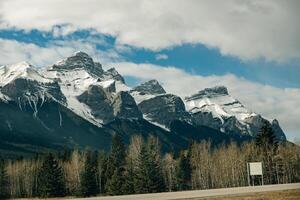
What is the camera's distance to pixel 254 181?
12412 cm

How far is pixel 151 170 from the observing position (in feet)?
384

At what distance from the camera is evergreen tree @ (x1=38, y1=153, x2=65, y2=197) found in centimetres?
12925

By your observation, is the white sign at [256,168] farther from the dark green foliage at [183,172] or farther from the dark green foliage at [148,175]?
the dark green foliage at [183,172]

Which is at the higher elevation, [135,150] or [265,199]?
[135,150]

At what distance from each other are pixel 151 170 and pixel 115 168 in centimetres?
1388

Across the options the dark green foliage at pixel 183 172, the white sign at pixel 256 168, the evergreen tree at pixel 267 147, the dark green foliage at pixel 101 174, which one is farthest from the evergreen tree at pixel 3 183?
the white sign at pixel 256 168

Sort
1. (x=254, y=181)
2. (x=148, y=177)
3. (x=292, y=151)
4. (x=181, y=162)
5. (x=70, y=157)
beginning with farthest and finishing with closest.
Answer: (x=70, y=157)
(x=292, y=151)
(x=181, y=162)
(x=254, y=181)
(x=148, y=177)

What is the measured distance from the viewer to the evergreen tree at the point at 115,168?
380ft

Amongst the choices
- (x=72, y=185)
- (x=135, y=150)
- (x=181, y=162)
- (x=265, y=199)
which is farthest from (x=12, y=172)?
(x=265, y=199)

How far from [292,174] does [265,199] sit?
10404 centimetres

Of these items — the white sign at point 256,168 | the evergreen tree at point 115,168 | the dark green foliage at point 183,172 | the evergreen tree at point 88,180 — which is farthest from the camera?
the dark green foliage at point 183,172

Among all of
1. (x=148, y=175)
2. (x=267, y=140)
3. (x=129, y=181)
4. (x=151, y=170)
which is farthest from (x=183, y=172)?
(x=129, y=181)

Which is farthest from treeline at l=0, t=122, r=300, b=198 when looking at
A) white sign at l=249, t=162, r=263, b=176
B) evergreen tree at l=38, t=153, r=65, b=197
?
white sign at l=249, t=162, r=263, b=176

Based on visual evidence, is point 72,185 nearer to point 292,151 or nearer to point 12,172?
point 12,172
